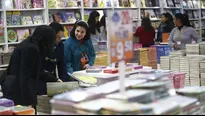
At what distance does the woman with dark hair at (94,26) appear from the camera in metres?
8.07

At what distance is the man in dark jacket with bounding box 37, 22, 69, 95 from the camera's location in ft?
12.5

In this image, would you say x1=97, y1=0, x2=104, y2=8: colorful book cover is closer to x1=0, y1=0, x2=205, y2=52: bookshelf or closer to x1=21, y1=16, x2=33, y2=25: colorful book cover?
x1=0, y1=0, x2=205, y2=52: bookshelf

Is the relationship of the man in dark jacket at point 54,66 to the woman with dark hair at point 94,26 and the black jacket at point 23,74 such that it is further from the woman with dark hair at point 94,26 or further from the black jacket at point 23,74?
the woman with dark hair at point 94,26

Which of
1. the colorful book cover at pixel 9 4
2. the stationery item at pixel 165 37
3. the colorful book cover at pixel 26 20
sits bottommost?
the stationery item at pixel 165 37

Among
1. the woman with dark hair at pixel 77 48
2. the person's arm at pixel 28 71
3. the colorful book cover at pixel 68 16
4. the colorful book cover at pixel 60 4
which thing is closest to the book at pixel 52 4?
the colorful book cover at pixel 60 4

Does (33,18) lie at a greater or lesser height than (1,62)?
greater

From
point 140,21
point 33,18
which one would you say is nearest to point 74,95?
point 33,18

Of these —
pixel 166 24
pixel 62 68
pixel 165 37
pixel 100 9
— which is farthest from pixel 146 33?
pixel 62 68

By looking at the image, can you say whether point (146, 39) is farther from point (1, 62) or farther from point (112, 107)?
point (112, 107)

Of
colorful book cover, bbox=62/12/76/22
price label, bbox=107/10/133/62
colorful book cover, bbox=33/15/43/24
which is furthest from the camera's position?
colorful book cover, bbox=62/12/76/22

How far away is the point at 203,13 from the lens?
42.3 feet

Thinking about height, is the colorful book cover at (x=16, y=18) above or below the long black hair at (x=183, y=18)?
above

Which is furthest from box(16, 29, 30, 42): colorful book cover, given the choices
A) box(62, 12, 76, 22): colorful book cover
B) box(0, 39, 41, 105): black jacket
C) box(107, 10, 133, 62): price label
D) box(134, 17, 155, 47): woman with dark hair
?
box(107, 10, 133, 62): price label

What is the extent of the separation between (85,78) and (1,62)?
3517 millimetres
